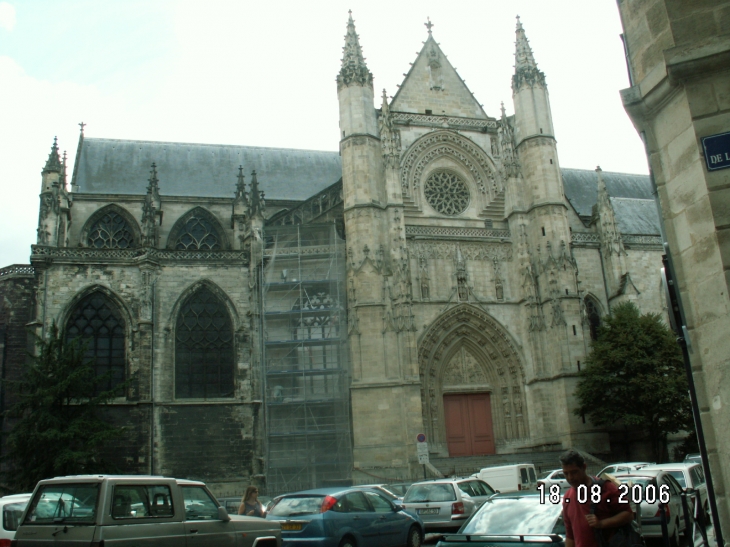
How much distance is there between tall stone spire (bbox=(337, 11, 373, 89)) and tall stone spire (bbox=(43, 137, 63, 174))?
460 inches

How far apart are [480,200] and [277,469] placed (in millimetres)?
13359

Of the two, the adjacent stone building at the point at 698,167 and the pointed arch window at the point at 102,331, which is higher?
the pointed arch window at the point at 102,331

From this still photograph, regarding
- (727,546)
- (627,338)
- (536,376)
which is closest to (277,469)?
(536,376)

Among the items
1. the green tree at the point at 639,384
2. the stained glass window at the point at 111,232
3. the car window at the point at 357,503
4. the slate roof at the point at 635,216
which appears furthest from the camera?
the slate roof at the point at 635,216

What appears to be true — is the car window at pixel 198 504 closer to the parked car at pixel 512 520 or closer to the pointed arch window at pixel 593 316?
the parked car at pixel 512 520

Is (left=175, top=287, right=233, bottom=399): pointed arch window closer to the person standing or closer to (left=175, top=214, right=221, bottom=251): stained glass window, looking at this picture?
(left=175, top=214, right=221, bottom=251): stained glass window

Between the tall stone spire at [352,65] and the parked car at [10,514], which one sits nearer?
the parked car at [10,514]

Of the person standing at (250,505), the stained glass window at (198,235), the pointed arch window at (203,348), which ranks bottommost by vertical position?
the person standing at (250,505)

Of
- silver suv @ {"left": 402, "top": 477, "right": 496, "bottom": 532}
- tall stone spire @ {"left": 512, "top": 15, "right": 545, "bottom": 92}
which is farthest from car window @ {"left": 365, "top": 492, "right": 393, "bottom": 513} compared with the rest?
tall stone spire @ {"left": 512, "top": 15, "right": 545, "bottom": 92}

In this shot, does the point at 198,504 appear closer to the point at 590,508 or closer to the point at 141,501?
the point at 141,501

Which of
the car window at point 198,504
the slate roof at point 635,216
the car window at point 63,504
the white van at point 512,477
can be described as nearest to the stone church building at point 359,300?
the slate roof at point 635,216

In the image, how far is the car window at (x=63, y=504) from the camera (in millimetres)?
7266

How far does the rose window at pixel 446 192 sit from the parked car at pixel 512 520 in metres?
22.5

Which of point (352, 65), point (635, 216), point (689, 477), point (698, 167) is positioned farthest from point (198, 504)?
point (635, 216)
